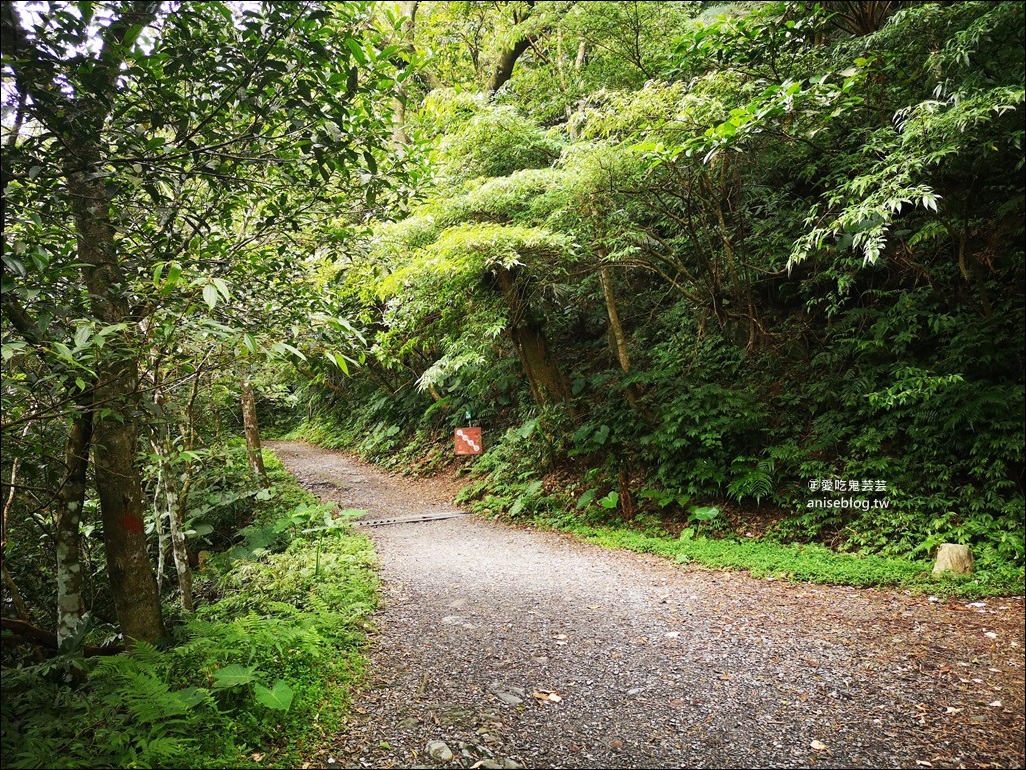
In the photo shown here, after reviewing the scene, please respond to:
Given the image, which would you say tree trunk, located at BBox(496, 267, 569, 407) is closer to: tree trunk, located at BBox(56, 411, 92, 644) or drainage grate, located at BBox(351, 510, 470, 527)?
drainage grate, located at BBox(351, 510, 470, 527)

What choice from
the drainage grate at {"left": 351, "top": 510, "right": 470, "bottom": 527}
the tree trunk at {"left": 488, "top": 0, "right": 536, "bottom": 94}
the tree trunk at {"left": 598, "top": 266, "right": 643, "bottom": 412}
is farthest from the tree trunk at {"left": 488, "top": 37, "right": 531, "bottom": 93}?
the drainage grate at {"left": 351, "top": 510, "right": 470, "bottom": 527}

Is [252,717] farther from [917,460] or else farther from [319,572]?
[917,460]

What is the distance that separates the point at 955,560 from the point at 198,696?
6.32 meters

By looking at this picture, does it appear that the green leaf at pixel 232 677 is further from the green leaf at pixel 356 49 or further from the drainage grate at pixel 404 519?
the drainage grate at pixel 404 519

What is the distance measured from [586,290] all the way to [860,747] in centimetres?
863

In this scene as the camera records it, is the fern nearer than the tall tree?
No

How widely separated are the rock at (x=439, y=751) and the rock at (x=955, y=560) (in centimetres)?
480

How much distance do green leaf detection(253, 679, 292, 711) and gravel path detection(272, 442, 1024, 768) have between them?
38cm

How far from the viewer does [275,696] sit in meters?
3.26

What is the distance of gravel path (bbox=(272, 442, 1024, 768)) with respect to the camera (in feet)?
9.92

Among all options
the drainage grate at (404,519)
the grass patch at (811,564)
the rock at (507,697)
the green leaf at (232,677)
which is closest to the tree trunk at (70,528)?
the green leaf at (232,677)

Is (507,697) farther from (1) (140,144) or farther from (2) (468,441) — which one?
(2) (468,441)

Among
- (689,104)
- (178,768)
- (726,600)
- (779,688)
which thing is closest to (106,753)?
(178,768)

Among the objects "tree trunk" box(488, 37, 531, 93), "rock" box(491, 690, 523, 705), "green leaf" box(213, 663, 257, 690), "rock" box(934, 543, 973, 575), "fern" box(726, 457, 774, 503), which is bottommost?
"rock" box(491, 690, 523, 705)
